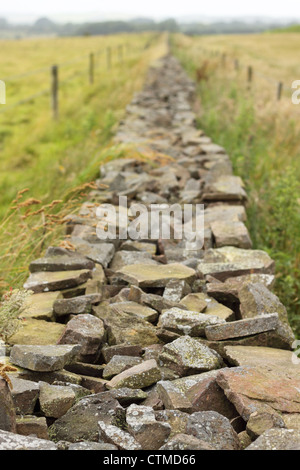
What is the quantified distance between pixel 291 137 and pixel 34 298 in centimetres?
633

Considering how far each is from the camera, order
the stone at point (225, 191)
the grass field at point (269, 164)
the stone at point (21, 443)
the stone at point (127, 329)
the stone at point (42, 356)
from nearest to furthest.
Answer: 1. the stone at point (21, 443)
2. the stone at point (42, 356)
3. the stone at point (127, 329)
4. the grass field at point (269, 164)
5. the stone at point (225, 191)

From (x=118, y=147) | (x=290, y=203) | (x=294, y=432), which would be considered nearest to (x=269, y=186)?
(x=290, y=203)

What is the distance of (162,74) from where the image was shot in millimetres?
16344

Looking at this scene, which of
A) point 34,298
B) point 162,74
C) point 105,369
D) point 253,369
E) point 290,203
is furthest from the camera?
point 162,74

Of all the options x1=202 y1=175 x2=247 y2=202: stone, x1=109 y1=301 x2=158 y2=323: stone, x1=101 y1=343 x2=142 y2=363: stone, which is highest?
x1=202 y1=175 x2=247 y2=202: stone

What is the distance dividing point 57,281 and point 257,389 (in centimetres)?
161

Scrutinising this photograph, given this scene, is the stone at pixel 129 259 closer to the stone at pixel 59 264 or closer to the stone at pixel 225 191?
the stone at pixel 59 264

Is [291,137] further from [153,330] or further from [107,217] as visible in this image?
[153,330]

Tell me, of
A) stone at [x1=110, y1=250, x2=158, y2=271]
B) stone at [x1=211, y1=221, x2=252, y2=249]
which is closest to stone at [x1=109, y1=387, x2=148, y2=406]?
stone at [x1=110, y1=250, x2=158, y2=271]

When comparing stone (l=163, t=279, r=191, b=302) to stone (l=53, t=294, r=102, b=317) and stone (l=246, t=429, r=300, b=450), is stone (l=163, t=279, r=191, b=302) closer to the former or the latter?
stone (l=53, t=294, r=102, b=317)

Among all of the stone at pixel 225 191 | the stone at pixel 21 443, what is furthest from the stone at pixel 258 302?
the stone at pixel 225 191

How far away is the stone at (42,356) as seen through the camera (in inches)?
94.1

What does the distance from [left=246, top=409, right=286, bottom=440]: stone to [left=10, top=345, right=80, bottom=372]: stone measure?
91 centimetres

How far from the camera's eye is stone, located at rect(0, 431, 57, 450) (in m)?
1.84
